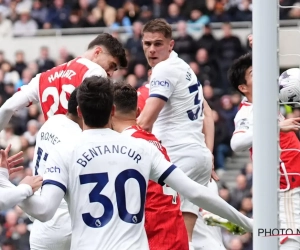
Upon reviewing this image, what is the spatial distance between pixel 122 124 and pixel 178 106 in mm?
1604

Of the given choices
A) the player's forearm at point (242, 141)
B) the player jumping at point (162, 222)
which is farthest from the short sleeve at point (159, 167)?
Answer: the player's forearm at point (242, 141)

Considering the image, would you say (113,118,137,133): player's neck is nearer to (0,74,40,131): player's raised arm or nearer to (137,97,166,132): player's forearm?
(137,97,166,132): player's forearm

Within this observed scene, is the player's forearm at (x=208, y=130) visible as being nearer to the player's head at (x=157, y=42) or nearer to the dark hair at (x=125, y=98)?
the player's head at (x=157, y=42)

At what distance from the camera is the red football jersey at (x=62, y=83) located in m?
8.55

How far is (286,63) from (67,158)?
5.69ft

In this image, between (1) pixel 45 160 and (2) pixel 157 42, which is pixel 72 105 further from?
(2) pixel 157 42

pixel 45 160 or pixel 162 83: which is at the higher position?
pixel 162 83

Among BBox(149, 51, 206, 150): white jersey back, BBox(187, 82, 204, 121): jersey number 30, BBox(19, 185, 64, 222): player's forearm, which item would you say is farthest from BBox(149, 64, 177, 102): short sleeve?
BBox(19, 185, 64, 222): player's forearm

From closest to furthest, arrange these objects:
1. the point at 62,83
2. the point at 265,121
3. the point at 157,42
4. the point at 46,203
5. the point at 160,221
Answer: the point at 46,203
the point at 265,121
the point at 160,221
the point at 62,83
the point at 157,42

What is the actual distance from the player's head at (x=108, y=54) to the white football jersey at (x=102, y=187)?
2.57 metres

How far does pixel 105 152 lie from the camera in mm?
6262

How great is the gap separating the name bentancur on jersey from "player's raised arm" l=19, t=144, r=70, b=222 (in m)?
0.10

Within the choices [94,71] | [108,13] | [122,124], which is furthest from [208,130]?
[108,13]

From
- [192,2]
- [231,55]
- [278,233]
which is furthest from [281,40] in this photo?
[192,2]
